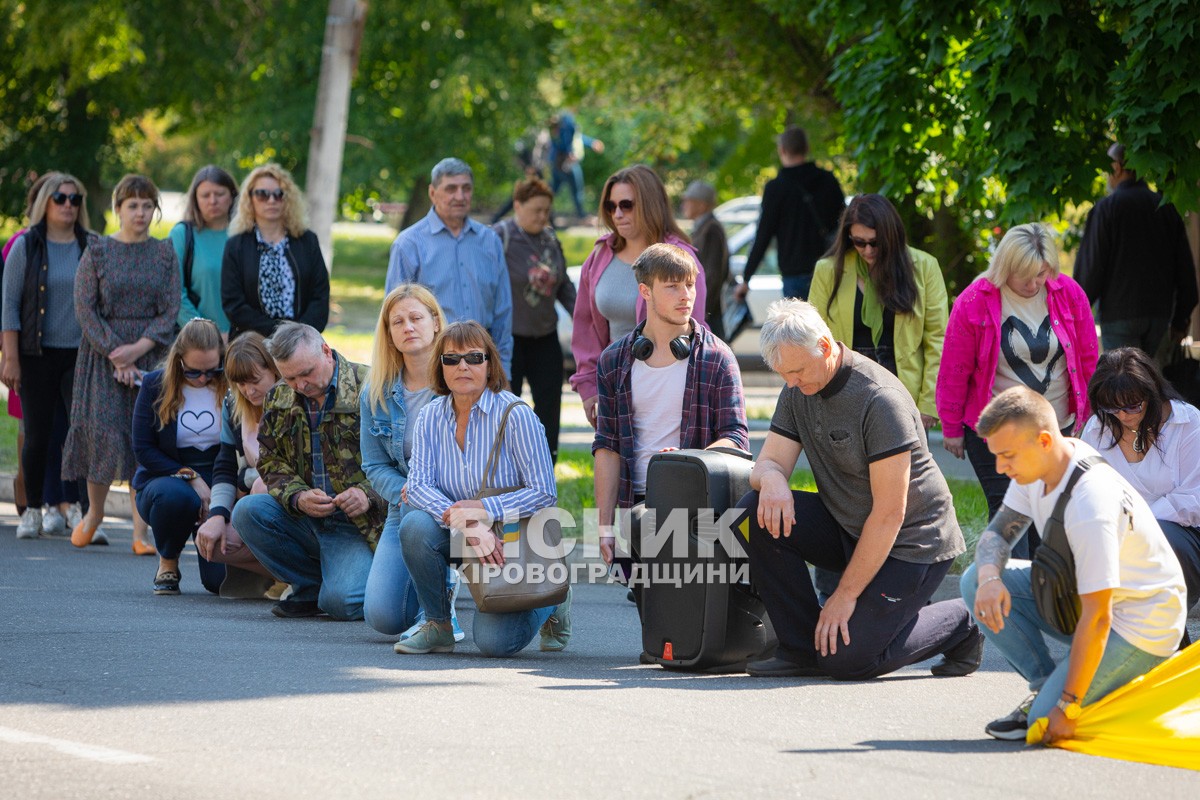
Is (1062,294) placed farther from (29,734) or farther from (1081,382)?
(29,734)

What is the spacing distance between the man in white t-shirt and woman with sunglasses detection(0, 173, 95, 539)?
675 centimetres

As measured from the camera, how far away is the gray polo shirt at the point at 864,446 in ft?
19.4

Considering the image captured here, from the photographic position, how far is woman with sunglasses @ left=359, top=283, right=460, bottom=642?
7.02 metres

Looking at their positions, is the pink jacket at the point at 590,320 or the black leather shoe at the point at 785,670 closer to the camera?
the black leather shoe at the point at 785,670

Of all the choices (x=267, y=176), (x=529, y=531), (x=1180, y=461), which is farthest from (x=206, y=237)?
(x=1180, y=461)

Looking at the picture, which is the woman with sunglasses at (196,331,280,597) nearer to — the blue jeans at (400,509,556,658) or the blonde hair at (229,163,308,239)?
the blue jeans at (400,509,556,658)

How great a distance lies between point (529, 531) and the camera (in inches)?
258

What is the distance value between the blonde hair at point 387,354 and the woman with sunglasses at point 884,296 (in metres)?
2.03

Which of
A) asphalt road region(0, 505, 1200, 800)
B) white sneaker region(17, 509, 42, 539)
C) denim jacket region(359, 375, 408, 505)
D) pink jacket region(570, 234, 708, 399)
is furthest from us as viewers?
white sneaker region(17, 509, 42, 539)

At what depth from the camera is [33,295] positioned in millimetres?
10000

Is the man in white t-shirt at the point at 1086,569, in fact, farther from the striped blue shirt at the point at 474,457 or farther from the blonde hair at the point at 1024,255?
the blonde hair at the point at 1024,255

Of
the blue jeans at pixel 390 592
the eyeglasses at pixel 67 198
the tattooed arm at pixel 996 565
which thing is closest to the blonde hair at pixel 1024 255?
the tattooed arm at pixel 996 565

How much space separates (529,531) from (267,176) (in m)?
3.87

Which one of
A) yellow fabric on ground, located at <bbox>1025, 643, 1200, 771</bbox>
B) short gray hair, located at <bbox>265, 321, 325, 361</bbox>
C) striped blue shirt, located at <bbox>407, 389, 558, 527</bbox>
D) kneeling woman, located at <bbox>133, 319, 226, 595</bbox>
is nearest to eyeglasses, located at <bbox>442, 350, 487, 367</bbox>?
striped blue shirt, located at <bbox>407, 389, 558, 527</bbox>
